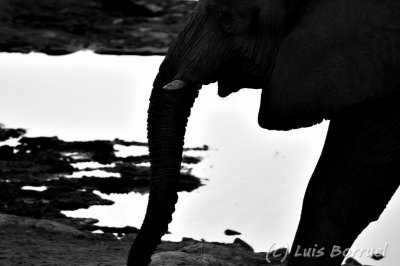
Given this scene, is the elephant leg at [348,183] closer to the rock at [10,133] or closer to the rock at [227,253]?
the rock at [227,253]

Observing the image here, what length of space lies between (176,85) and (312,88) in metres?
0.53

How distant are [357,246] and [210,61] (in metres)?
4.03

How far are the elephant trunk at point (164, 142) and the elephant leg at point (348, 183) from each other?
20.0 inches

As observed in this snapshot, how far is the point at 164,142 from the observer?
5.31 meters

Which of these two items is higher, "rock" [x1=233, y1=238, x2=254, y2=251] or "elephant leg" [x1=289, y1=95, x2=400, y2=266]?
"rock" [x1=233, y1=238, x2=254, y2=251]

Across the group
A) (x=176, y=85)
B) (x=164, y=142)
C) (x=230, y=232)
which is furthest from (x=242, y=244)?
(x=176, y=85)

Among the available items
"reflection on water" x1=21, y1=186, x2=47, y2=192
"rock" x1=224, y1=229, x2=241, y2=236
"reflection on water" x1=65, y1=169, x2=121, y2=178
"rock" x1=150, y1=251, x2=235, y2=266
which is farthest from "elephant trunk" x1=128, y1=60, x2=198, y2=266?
"reflection on water" x1=65, y1=169, x2=121, y2=178

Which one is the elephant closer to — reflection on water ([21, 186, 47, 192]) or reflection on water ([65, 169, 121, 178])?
reflection on water ([21, 186, 47, 192])

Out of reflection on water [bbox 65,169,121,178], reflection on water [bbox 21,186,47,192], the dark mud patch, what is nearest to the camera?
the dark mud patch

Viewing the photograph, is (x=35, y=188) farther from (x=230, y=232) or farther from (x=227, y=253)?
(x=227, y=253)

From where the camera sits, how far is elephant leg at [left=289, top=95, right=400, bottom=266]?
517 cm

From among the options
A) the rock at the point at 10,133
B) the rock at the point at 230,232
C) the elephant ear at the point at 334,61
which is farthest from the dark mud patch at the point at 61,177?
the elephant ear at the point at 334,61

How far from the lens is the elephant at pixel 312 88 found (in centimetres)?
496

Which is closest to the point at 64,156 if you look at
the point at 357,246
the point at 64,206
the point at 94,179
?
the point at 94,179
